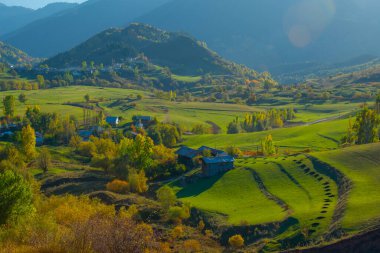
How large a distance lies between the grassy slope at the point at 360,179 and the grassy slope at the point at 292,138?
3680 cm

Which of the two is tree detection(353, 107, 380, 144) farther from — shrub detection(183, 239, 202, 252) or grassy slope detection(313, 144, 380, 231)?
shrub detection(183, 239, 202, 252)

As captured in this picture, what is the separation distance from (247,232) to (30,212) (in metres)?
32.0

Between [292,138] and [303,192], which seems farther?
[292,138]

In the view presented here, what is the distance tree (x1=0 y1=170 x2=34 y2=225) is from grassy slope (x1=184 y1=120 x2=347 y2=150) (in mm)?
94683

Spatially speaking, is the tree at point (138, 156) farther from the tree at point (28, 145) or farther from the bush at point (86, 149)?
the bush at point (86, 149)

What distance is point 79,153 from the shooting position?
456 feet

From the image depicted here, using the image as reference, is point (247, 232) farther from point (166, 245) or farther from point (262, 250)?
point (166, 245)

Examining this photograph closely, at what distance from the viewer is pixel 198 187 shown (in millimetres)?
96250

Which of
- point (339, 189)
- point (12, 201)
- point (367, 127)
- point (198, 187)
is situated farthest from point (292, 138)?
point (12, 201)

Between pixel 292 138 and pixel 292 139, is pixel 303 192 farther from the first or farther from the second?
pixel 292 138

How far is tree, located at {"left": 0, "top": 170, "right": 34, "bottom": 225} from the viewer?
51.4 meters

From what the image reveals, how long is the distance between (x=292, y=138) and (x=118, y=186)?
251 feet

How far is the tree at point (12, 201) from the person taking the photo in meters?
51.4

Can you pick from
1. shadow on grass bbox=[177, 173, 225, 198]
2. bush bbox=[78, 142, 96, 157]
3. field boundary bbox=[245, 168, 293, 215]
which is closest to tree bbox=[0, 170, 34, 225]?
field boundary bbox=[245, 168, 293, 215]
